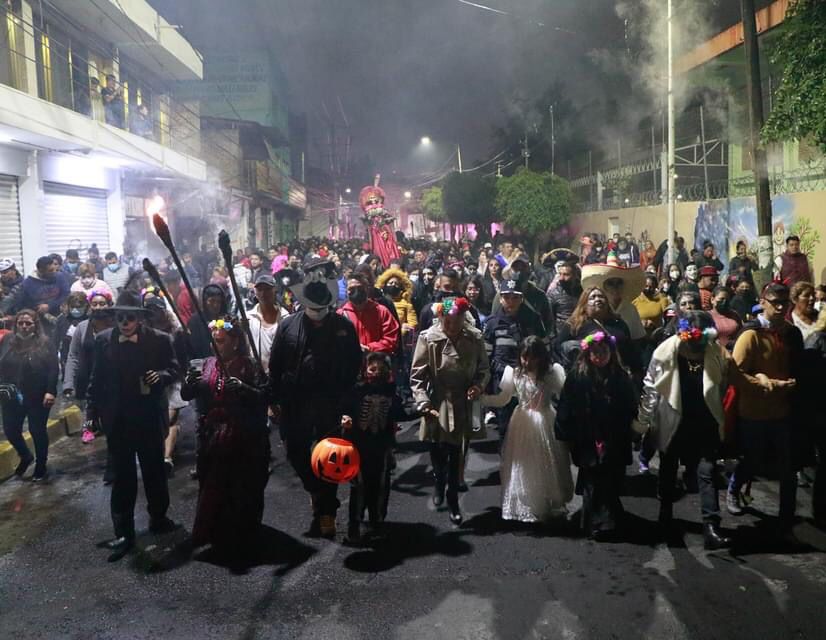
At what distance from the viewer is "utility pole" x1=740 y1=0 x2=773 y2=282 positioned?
1159 cm

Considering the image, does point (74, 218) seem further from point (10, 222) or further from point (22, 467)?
point (22, 467)

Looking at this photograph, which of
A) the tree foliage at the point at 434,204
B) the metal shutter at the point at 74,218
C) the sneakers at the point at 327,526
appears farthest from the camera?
the tree foliage at the point at 434,204

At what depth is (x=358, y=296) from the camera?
6.98 meters

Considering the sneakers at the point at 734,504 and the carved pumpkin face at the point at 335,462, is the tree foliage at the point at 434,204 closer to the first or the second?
the sneakers at the point at 734,504

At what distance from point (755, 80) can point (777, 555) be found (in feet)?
30.9

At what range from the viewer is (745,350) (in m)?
5.31

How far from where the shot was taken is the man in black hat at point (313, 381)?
18.0ft

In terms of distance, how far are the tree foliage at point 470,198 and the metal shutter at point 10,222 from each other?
24.3 meters

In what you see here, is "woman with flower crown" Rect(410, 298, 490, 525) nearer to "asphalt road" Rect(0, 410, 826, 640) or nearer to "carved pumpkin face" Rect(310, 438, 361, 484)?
"asphalt road" Rect(0, 410, 826, 640)

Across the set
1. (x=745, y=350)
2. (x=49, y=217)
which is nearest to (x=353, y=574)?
(x=745, y=350)

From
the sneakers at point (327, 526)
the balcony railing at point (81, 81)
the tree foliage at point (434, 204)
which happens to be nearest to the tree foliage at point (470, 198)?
the tree foliage at point (434, 204)

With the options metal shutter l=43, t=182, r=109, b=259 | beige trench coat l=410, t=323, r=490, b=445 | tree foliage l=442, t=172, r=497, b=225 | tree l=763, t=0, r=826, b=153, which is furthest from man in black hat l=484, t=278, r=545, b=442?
tree foliage l=442, t=172, r=497, b=225

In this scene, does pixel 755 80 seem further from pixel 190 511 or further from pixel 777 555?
pixel 190 511

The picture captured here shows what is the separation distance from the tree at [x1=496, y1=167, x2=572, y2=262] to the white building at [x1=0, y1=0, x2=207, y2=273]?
1305cm
